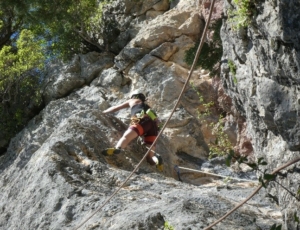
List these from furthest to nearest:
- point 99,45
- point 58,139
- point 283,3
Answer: point 99,45, point 58,139, point 283,3

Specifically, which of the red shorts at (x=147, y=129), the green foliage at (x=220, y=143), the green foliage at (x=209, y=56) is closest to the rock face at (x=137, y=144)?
the green foliage at (x=220, y=143)

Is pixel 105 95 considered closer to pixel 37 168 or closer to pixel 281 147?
pixel 37 168

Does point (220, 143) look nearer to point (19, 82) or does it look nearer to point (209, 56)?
point (209, 56)

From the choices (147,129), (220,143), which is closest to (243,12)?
(147,129)

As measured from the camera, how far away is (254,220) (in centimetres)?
447

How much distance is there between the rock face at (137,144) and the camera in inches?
182

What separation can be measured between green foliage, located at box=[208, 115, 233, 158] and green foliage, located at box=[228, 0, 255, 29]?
191 inches

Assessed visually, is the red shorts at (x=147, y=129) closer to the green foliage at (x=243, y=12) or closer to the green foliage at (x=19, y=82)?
the green foliage at (x=243, y=12)

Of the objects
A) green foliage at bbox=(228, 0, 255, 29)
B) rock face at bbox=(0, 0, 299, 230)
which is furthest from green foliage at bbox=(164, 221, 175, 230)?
green foliage at bbox=(228, 0, 255, 29)

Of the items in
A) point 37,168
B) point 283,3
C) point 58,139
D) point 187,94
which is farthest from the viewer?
point 187,94

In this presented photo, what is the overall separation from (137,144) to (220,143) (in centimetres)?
268

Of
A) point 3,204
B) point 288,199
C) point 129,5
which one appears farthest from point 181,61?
point 288,199

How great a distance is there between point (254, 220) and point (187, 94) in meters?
6.29

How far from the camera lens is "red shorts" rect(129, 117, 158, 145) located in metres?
7.61
